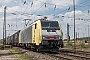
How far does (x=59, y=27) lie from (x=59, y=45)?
217cm

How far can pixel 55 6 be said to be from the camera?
113ft

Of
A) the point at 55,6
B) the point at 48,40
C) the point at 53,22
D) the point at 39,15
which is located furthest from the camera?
the point at 39,15

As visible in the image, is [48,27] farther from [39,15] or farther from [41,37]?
[39,15]

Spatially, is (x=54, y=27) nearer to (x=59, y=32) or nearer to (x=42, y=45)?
(x=59, y=32)

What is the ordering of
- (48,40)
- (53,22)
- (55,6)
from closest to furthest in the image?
(48,40), (53,22), (55,6)

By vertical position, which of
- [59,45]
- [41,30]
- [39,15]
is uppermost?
[39,15]

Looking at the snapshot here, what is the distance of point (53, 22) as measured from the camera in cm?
2512

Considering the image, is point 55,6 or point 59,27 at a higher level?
point 55,6

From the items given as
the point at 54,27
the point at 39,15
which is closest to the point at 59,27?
the point at 54,27

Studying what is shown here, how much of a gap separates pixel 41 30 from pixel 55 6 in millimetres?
11445

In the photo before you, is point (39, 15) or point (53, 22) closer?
point (53, 22)

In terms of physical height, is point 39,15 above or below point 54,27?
above

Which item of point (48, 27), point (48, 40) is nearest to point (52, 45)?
point (48, 40)

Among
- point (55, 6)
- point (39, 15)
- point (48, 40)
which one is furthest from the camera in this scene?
point (39, 15)
